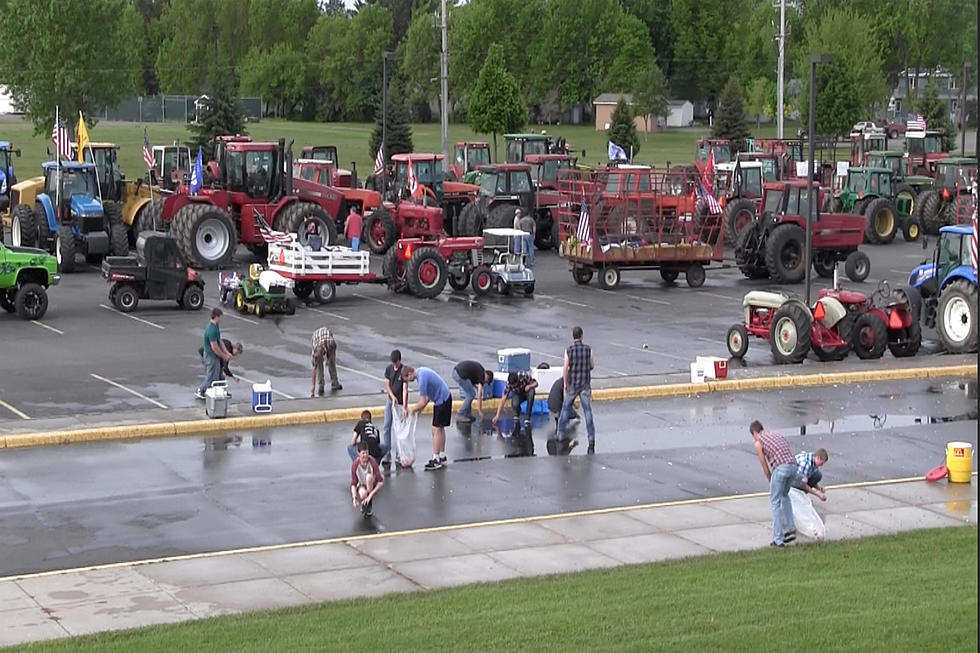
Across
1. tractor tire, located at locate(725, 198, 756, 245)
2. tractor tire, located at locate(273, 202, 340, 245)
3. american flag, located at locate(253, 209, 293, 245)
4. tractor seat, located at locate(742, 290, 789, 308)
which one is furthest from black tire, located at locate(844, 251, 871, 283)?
american flag, located at locate(253, 209, 293, 245)

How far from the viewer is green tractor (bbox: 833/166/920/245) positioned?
4850cm

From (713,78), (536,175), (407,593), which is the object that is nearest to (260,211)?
(536,175)

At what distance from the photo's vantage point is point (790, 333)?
2789 cm

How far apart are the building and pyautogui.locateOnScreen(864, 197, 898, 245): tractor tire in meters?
54.1

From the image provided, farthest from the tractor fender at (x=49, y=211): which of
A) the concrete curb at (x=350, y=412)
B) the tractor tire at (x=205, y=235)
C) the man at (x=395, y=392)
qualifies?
the man at (x=395, y=392)

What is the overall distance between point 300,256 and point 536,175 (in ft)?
56.4

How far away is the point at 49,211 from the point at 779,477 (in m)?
28.1

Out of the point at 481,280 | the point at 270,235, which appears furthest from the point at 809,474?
the point at 270,235

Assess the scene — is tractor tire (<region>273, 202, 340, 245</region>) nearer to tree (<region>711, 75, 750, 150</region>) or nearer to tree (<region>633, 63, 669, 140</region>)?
tree (<region>711, 75, 750, 150</region>)

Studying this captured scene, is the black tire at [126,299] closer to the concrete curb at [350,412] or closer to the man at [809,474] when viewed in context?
the concrete curb at [350,412]

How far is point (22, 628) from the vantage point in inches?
532

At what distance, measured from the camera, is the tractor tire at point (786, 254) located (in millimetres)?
38656

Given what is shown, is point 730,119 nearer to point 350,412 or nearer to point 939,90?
point 939,90

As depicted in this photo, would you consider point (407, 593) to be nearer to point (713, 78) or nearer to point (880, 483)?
point (880, 483)
